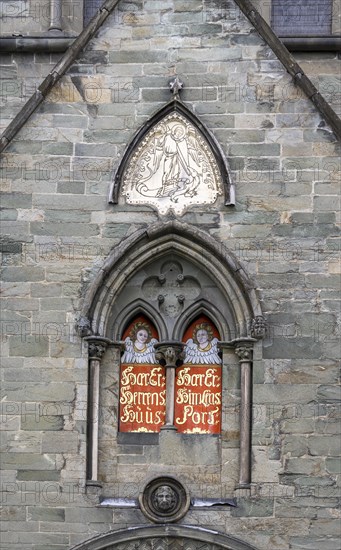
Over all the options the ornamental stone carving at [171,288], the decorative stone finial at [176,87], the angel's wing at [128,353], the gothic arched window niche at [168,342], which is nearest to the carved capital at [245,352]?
the gothic arched window niche at [168,342]

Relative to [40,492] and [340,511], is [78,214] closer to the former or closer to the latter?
[40,492]

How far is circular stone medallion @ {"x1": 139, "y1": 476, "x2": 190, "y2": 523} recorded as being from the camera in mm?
18688

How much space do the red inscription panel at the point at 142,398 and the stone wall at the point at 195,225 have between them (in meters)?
0.30

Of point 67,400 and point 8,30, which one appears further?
point 8,30

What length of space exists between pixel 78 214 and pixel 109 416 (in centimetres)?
231

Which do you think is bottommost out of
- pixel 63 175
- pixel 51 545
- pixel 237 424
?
pixel 51 545

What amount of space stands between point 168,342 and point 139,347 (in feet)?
1.45

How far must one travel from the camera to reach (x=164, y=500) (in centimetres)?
1869

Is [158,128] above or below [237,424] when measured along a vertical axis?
above

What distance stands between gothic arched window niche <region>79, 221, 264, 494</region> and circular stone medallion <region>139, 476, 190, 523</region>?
362 mm

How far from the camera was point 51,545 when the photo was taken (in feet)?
61.0

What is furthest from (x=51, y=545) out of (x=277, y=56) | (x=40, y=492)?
(x=277, y=56)

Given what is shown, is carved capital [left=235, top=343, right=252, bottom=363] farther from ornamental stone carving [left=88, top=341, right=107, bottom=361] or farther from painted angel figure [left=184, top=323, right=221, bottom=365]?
ornamental stone carving [left=88, top=341, right=107, bottom=361]

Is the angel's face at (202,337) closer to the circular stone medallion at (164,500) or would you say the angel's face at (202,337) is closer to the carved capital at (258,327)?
the carved capital at (258,327)
